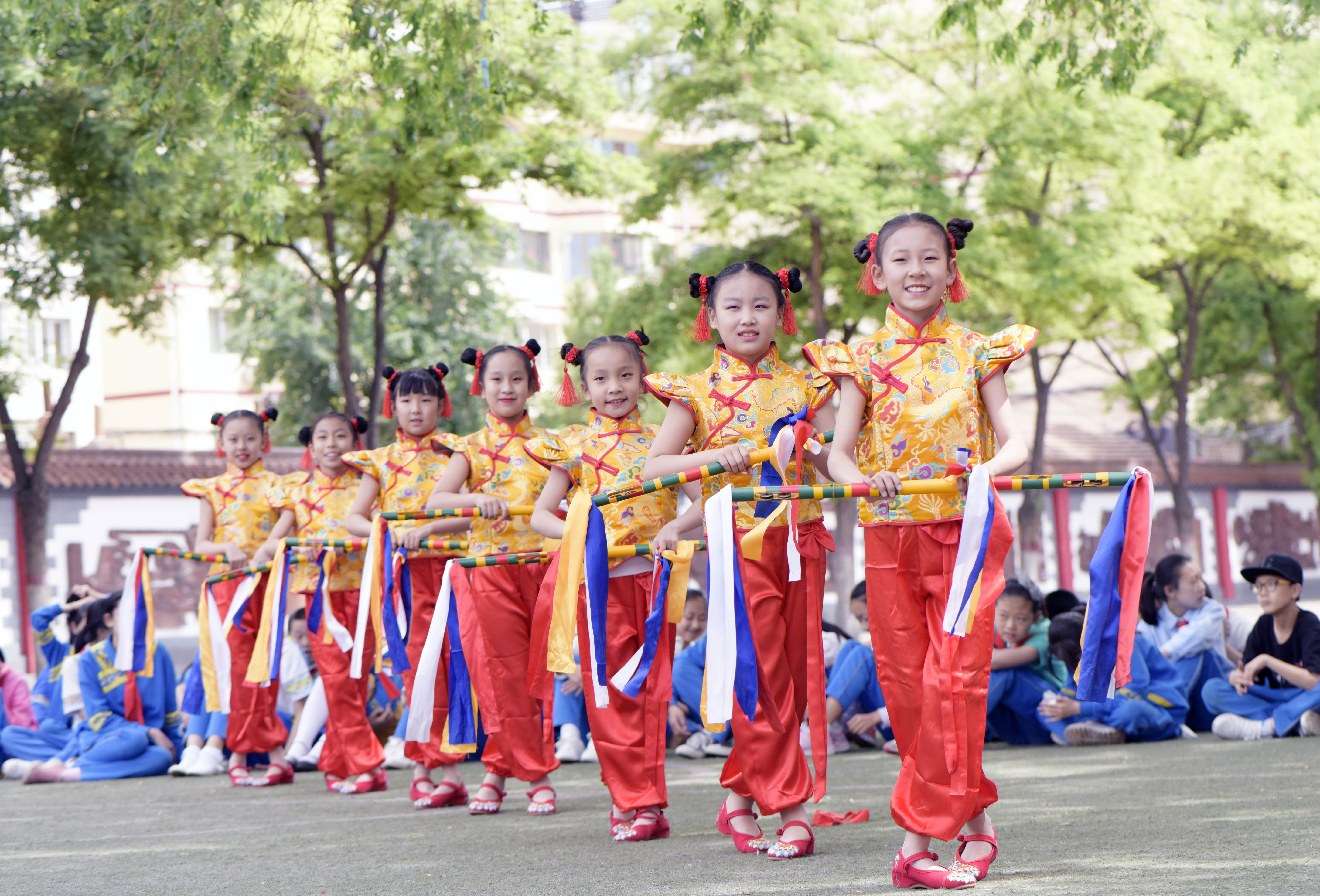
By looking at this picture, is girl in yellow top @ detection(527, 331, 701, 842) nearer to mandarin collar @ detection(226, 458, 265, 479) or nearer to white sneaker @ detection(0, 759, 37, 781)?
mandarin collar @ detection(226, 458, 265, 479)

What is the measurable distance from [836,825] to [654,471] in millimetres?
1479

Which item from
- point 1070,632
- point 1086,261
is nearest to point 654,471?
point 1070,632

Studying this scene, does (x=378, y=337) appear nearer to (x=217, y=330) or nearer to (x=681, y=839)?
(x=681, y=839)

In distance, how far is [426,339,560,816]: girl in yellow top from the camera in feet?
19.5

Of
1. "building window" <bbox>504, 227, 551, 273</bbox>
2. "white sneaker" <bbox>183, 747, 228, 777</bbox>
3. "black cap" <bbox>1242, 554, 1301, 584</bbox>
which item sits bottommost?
"white sneaker" <bbox>183, 747, 228, 777</bbox>

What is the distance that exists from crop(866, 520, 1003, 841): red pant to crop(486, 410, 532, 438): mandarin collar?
247cm

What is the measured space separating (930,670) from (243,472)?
17.4ft

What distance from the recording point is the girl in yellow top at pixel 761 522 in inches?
176

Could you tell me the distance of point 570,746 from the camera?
8.20 m

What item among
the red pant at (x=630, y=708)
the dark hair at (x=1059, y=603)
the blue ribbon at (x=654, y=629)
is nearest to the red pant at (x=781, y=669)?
the blue ribbon at (x=654, y=629)

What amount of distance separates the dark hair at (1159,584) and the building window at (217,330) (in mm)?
27752

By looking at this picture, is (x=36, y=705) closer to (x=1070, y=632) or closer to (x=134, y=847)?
(x=134, y=847)

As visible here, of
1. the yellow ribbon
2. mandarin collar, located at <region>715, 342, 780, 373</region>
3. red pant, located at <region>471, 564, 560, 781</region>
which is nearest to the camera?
the yellow ribbon

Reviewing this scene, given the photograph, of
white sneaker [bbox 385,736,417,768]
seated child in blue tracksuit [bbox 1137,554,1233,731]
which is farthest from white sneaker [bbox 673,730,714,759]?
seated child in blue tracksuit [bbox 1137,554,1233,731]
